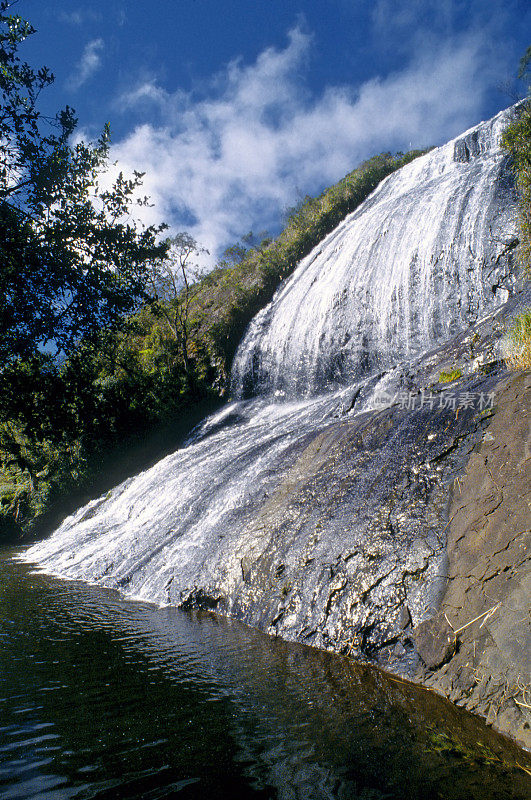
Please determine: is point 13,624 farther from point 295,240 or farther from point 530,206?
point 295,240

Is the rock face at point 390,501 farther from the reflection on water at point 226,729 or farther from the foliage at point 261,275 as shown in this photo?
the foliage at point 261,275

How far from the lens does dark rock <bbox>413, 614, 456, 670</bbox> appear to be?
10.6ft

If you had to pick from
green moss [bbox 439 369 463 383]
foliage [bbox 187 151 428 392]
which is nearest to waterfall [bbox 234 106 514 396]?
foliage [bbox 187 151 428 392]

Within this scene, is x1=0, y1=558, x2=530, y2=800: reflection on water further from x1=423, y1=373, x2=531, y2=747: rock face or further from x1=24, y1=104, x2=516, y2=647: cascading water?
x1=24, y1=104, x2=516, y2=647: cascading water

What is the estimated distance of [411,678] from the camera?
3.31 m

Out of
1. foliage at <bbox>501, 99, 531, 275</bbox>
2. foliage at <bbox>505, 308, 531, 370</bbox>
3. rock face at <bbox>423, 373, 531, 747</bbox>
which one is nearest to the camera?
rock face at <bbox>423, 373, 531, 747</bbox>

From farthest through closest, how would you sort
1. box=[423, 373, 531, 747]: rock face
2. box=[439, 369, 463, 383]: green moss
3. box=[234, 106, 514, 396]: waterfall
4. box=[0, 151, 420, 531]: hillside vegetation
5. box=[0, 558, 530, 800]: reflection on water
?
box=[0, 151, 420, 531]: hillside vegetation
box=[234, 106, 514, 396]: waterfall
box=[439, 369, 463, 383]: green moss
box=[423, 373, 531, 747]: rock face
box=[0, 558, 530, 800]: reflection on water

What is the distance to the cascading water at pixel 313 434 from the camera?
473 cm

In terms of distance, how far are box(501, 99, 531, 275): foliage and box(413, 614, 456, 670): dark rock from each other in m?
8.17

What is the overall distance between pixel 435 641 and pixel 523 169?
11931 millimetres

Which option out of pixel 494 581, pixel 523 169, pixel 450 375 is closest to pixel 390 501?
pixel 494 581

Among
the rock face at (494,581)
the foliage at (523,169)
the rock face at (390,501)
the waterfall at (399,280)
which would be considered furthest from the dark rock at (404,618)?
the waterfall at (399,280)

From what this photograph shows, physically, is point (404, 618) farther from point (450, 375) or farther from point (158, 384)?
point (158, 384)

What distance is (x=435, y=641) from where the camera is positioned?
337cm
